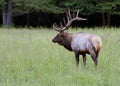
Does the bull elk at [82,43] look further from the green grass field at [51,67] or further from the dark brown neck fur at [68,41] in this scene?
the green grass field at [51,67]

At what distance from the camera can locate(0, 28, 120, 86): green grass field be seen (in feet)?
26.6

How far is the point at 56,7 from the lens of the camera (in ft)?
95.0

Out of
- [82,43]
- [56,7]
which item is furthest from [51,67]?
[56,7]

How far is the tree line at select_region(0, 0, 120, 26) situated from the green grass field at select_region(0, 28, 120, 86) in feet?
45.8

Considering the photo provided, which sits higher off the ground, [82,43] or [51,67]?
[82,43]

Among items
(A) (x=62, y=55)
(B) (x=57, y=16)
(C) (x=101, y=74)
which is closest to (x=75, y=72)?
(C) (x=101, y=74)

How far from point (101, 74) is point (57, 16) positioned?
2428cm

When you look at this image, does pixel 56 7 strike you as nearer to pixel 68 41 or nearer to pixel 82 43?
pixel 68 41

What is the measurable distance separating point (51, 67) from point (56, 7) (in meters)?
19.5

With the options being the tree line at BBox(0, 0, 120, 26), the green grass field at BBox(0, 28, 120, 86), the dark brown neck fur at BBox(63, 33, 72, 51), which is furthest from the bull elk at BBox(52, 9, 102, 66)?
the tree line at BBox(0, 0, 120, 26)

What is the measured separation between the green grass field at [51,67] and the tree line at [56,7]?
13971mm

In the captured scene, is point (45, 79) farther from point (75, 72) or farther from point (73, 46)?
point (73, 46)

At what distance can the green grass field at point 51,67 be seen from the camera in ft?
26.6

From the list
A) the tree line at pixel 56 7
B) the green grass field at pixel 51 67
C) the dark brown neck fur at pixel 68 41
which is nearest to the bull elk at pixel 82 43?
the dark brown neck fur at pixel 68 41
